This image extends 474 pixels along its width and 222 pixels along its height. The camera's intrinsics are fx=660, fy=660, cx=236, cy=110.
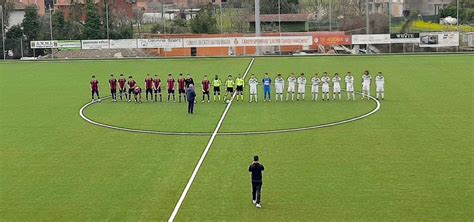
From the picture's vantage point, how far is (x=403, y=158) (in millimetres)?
19500

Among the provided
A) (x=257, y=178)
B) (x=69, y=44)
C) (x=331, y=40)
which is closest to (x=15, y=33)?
(x=69, y=44)

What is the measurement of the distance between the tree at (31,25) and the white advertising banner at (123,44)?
11201 millimetres

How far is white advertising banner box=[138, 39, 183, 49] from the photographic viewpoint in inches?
2415

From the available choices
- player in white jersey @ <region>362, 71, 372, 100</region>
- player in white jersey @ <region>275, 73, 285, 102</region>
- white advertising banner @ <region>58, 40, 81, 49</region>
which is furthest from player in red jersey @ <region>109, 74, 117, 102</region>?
white advertising banner @ <region>58, 40, 81, 49</region>

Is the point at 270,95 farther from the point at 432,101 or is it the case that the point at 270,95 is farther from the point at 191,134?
the point at 191,134

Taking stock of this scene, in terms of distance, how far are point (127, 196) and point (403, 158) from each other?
8.35m

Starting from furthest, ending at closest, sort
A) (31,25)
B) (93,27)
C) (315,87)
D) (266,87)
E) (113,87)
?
(31,25) → (93,27) → (113,87) → (315,87) → (266,87)

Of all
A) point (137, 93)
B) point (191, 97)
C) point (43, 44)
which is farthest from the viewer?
point (43, 44)

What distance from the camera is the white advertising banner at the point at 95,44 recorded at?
63.3m

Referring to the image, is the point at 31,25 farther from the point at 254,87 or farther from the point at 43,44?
the point at 254,87

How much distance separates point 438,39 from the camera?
5928 cm

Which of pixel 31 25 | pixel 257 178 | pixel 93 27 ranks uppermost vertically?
pixel 31 25

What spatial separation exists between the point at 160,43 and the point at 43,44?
11.7m

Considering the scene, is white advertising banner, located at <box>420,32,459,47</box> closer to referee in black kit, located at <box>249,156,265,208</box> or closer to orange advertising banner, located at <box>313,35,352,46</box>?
orange advertising banner, located at <box>313,35,352,46</box>
